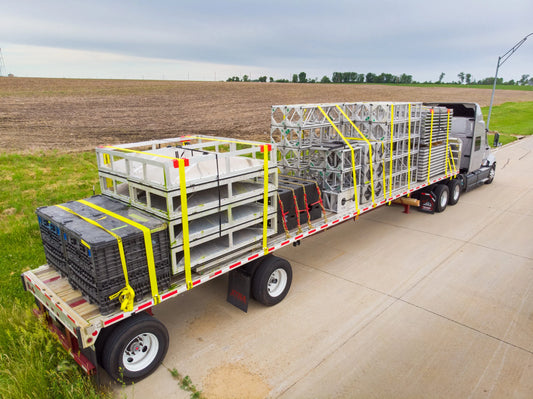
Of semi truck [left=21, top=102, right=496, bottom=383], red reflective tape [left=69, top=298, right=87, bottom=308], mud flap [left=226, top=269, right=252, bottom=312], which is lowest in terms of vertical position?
mud flap [left=226, top=269, right=252, bottom=312]

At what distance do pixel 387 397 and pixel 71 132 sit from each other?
979 inches

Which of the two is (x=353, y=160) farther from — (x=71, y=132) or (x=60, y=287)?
(x=71, y=132)

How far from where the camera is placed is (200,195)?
556 centimetres

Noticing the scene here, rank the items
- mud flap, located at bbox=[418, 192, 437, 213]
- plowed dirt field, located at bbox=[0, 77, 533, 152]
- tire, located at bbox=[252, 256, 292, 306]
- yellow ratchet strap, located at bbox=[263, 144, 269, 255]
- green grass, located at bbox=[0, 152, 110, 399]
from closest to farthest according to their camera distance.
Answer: green grass, located at bbox=[0, 152, 110, 399], yellow ratchet strap, located at bbox=[263, 144, 269, 255], tire, located at bbox=[252, 256, 292, 306], mud flap, located at bbox=[418, 192, 437, 213], plowed dirt field, located at bbox=[0, 77, 533, 152]

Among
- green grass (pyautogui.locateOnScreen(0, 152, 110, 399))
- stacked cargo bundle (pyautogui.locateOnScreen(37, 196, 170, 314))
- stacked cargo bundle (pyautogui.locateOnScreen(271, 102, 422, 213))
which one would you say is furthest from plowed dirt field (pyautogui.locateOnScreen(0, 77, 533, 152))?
stacked cargo bundle (pyautogui.locateOnScreen(37, 196, 170, 314))

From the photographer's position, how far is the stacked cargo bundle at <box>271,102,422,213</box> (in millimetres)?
8016

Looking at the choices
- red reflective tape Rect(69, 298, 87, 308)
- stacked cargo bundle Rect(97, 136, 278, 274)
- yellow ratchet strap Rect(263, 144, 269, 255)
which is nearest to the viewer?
red reflective tape Rect(69, 298, 87, 308)

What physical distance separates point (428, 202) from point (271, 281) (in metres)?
6.71

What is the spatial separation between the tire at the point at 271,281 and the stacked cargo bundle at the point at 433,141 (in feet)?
18.4

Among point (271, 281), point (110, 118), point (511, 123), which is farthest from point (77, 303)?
point (511, 123)

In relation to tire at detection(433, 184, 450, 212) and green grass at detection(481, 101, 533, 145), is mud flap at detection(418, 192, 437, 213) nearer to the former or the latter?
tire at detection(433, 184, 450, 212)

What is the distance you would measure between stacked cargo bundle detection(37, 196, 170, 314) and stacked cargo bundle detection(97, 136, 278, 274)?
212 mm

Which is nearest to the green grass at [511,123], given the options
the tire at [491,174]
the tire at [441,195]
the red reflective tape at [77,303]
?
the tire at [491,174]

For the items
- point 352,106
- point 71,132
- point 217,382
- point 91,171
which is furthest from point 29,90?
point 217,382
